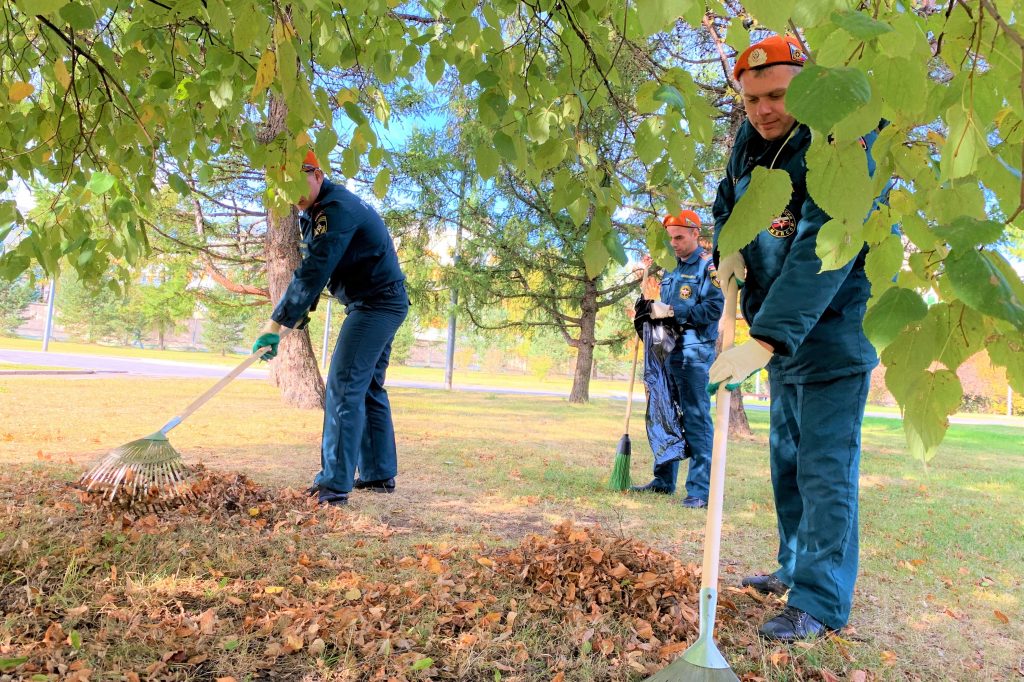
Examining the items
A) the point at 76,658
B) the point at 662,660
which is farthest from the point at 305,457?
the point at 662,660

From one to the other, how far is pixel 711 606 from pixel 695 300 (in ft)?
8.84

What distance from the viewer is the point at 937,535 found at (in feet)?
11.8

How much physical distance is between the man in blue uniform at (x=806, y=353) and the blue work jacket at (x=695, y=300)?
71.9 inches

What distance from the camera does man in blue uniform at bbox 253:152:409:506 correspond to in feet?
10.7

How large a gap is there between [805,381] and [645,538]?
1.34 m

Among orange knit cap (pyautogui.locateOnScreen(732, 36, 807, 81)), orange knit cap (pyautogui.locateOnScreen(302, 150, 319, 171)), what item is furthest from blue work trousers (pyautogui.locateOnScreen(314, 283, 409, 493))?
orange knit cap (pyautogui.locateOnScreen(732, 36, 807, 81))

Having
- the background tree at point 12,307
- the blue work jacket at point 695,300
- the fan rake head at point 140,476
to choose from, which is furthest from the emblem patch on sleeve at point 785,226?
the background tree at point 12,307

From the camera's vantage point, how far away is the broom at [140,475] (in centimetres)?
269

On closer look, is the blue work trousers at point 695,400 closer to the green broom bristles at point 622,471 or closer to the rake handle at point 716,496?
the green broom bristles at point 622,471

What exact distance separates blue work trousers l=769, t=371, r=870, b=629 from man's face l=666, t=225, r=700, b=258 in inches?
81.1

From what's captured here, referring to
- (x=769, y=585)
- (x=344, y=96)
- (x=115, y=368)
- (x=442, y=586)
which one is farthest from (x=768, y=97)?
(x=115, y=368)

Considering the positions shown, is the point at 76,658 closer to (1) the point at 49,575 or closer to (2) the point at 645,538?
(1) the point at 49,575

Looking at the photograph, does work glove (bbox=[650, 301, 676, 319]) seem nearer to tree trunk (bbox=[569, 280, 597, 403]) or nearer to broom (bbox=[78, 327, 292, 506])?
broom (bbox=[78, 327, 292, 506])

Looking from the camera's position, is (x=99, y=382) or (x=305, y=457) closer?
(x=305, y=457)
